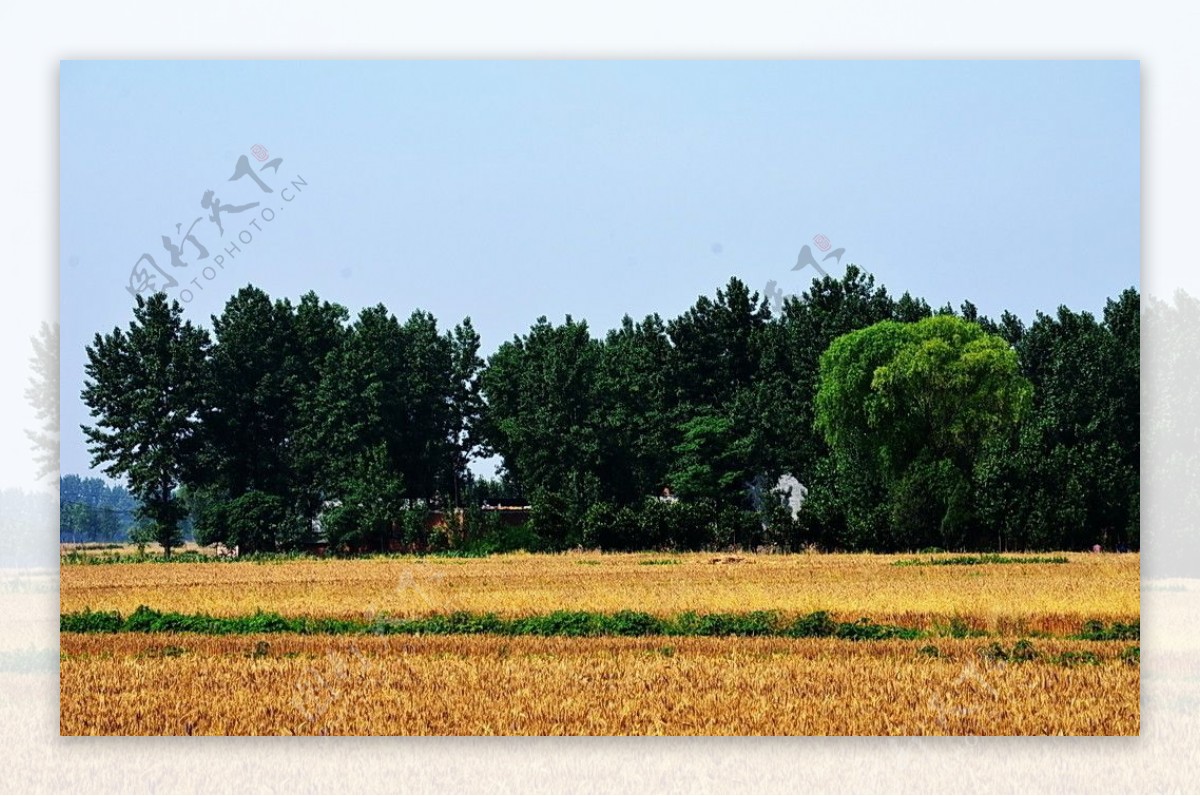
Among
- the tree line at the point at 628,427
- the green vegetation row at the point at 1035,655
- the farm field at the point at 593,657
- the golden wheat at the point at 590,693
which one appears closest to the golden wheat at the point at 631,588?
the farm field at the point at 593,657

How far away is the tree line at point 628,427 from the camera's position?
13.3m

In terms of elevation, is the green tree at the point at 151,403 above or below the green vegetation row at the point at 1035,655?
above

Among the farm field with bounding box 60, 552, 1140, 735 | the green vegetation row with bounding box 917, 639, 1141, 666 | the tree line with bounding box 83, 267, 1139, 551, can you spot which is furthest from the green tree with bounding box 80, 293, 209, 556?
the green vegetation row with bounding box 917, 639, 1141, 666

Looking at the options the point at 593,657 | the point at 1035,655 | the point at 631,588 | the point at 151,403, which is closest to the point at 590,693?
the point at 593,657

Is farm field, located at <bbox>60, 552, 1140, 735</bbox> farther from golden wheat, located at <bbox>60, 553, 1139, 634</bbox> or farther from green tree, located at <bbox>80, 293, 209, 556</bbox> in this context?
green tree, located at <bbox>80, 293, 209, 556</bbox>

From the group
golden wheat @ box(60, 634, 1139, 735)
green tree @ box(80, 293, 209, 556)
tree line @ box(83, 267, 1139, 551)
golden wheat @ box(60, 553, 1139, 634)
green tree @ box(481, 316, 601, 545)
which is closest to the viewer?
golden wheat @ box(60, 634, 1139, 735)

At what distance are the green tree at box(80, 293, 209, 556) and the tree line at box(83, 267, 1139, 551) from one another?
0.03 metres

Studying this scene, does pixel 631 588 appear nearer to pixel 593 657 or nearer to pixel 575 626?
pixel 575 626

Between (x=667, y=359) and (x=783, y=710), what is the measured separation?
7034mm

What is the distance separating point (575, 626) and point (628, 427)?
2191mm

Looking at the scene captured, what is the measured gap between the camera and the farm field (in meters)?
10.5

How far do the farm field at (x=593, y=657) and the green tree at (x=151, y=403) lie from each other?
0.87 metres

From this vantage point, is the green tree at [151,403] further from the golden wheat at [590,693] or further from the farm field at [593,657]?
the golden wheat at [590,693]

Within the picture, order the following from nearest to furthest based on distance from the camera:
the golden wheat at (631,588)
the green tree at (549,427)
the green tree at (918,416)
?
the golden wheat at (631,588) → the green tree at (549,427) → the green tree at (918,416)
